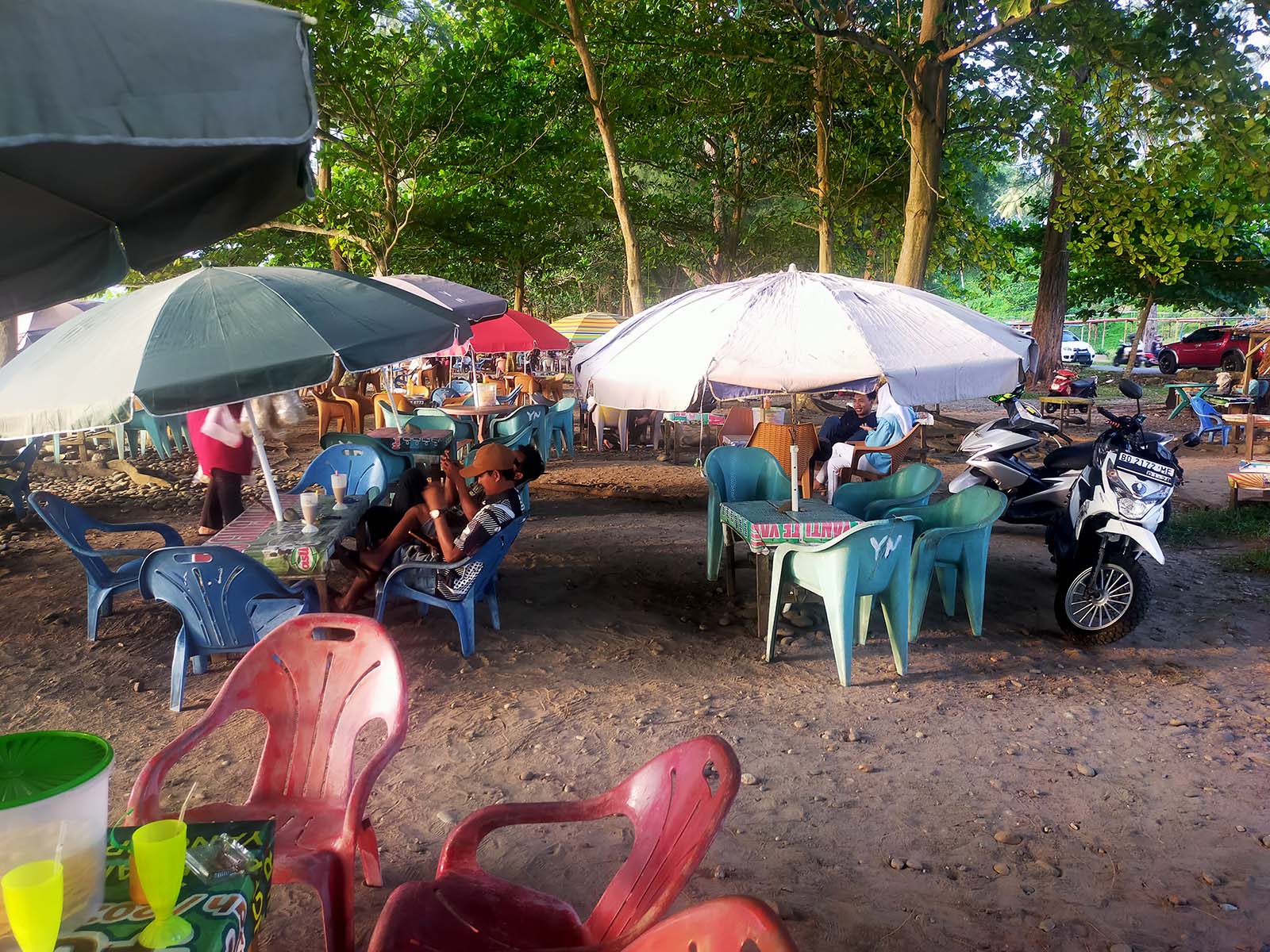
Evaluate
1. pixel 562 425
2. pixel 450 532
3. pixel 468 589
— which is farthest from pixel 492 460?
pixel 562 425

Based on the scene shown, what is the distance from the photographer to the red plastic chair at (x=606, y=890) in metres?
1.85

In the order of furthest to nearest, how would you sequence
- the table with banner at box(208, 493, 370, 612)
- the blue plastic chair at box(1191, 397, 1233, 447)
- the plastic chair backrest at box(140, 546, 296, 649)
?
1. the blue plastic chair at box(1191, 397, 1233, 447)
2. the table with banner at box(208, 493, 370, 612)
3. the plastic chair backrest at box(140, 546, 296, 649)

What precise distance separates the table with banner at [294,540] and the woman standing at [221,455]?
1.45 m

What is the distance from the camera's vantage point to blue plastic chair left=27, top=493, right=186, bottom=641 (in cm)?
514

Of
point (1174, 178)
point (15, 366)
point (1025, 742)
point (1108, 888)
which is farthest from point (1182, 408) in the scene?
point (15, 366)

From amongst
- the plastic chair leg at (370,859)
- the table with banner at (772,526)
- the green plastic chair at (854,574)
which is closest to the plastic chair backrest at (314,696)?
the plastic chair leg at (370,859)

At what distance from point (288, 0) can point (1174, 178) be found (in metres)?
12.6

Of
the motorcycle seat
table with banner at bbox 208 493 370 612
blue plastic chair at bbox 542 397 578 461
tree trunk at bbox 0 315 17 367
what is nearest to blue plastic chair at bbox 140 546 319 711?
table with banner at bbox 208 493 370 612

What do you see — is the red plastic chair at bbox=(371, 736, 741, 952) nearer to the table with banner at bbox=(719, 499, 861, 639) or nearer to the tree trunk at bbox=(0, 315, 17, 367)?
the table with banner at bbox=(719, 499, 861, 639)

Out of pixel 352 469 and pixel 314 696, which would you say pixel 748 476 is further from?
pixel 314 696

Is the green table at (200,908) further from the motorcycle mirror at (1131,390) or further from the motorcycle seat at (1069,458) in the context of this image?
the motorcycle seat at (1069,458)

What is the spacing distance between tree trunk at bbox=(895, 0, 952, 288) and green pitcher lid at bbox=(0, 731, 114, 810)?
9.21m

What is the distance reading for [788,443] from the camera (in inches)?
352

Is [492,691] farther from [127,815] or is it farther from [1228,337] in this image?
[1228,337]
